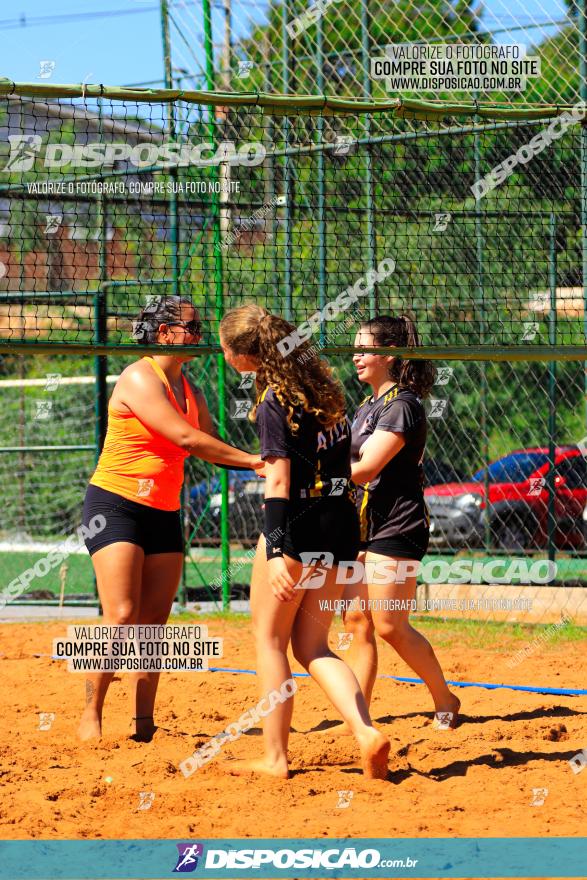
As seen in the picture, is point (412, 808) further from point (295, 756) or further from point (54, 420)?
point (54, 420)

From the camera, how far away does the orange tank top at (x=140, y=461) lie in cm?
510

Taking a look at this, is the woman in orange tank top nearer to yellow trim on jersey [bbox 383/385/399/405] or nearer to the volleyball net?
the volleyball net

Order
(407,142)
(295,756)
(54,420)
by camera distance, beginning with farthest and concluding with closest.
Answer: (54,420), (407,142), (295,756)

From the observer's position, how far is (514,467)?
11258mm

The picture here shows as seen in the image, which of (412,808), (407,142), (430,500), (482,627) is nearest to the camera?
(412,808)

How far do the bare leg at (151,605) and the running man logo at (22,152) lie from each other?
2.58 metres

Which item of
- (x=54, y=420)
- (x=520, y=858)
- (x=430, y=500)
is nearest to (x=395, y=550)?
(x=520, y=858)

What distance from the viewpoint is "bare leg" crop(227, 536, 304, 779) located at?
170 inches

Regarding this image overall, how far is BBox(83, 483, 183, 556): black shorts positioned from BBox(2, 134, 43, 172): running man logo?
88.1 inches

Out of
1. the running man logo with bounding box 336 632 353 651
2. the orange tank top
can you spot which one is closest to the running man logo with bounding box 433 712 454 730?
the orange tank top

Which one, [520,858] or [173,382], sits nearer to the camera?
[520,858]

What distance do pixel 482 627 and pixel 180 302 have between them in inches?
182

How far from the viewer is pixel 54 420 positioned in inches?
655

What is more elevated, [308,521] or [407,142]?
[407,142]
